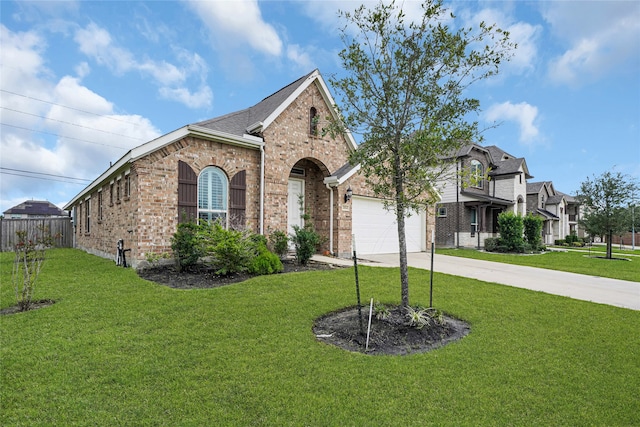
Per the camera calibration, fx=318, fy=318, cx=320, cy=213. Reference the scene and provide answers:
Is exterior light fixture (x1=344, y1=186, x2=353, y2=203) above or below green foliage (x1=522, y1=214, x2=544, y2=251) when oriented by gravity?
above

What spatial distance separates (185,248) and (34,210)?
161 feet

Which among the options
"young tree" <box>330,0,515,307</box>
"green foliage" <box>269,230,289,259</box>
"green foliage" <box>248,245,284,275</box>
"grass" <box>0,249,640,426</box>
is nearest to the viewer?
"grass" <box>0,249,640,426</box>

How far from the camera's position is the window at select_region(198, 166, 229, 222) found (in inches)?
384

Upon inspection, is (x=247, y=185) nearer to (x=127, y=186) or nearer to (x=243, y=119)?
(x=243, y=119)

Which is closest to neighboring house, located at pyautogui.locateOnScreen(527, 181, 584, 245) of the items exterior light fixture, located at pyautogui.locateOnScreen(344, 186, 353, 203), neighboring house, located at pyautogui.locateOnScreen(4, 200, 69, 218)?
exterior light fixture, located at pyautogui.locateOnScreen(344, 186, 353, 203)

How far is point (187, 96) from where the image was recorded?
1423 cm

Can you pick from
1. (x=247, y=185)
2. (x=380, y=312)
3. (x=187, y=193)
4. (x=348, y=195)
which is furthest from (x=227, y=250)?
(x=348, y=195)

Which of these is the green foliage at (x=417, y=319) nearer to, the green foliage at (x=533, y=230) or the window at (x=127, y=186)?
the window at (x=127, y=186)

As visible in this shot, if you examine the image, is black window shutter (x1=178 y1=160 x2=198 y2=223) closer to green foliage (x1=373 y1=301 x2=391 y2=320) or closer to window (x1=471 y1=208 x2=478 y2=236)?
green foliage (x1=373 y1=301 x2=391 y2=320)

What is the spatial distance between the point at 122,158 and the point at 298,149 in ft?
18.3

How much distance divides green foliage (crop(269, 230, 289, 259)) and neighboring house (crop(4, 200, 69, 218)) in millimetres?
43545

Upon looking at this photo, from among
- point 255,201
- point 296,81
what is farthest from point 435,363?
point 296,81

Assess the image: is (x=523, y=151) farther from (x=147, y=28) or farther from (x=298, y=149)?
(x=147, y=28)

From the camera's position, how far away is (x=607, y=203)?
1752cm
